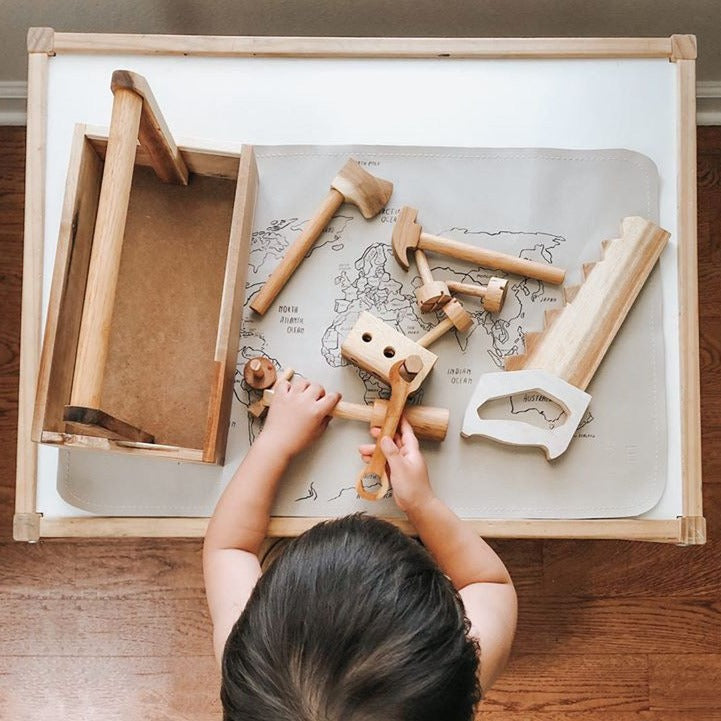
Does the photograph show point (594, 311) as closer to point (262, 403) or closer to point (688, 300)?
point (688, 300)

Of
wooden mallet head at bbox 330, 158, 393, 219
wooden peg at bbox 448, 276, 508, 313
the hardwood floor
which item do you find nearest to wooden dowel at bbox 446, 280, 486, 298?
wooden peg at bbox 448, 276, 508, 313

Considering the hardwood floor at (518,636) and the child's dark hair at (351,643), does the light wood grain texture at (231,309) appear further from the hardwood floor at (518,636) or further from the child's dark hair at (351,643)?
the hardwood floor at (518,636)

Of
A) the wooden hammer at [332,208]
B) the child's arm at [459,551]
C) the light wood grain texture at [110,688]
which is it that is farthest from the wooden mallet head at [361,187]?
the light wood grain texture at [110,688]

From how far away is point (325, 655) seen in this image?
462 millimetres

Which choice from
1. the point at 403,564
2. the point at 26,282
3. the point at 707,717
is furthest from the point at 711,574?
the point at 26,282

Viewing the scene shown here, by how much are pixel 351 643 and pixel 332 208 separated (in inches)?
15.7

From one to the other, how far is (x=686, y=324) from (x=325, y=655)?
45cm

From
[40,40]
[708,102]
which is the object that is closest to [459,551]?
[40,40]

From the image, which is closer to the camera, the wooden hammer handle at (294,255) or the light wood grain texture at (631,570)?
the wooden hammer handle at (294,255)

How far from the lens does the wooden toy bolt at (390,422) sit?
66 centimetres

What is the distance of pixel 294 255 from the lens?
28.2 inches

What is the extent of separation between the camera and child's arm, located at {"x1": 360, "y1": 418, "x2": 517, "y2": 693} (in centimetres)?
67

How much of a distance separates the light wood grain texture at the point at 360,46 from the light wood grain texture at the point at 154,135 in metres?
0.11

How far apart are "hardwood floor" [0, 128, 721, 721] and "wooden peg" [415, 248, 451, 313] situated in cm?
48
